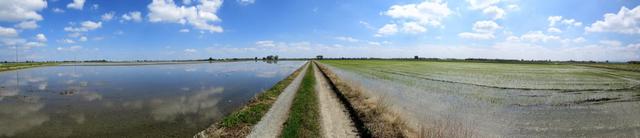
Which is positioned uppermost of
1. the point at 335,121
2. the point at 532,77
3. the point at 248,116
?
the point at 532,77

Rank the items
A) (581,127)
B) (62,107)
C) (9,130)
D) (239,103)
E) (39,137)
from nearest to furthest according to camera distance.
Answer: (39,137) → (9,130) → (581,127) → (62,107) → (239,103)

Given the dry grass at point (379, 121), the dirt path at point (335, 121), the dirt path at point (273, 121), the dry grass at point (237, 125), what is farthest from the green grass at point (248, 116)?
the dry grass at point (379, 121)

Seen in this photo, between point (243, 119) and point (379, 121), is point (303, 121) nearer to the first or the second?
point (243, 119)

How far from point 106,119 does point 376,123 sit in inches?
396

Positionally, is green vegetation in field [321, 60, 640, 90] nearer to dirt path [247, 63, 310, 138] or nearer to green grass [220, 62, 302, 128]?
dirt path [247, 63, 310, 138]

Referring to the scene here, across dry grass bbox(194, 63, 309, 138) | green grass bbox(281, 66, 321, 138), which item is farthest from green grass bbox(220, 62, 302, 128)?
green grass bbox(281, 66, 321, 138)

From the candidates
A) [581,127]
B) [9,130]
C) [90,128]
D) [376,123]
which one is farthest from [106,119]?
[581,127]

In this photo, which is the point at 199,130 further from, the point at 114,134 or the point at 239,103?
the point at 239,103

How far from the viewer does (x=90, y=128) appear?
38.4ft

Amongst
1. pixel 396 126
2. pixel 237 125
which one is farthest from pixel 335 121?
pixel 237 125

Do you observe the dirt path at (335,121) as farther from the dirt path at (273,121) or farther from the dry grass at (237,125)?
the dry grass at (237,125)

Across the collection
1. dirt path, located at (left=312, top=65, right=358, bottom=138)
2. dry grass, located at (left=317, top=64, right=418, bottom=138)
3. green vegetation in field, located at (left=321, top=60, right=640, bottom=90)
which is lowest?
dirt path, located at (left=312, top=65, right=358, bottom=138)

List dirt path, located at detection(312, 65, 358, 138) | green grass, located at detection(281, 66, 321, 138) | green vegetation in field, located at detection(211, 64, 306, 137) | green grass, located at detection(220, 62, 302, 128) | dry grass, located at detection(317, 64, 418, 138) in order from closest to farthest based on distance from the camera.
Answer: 1. dry grass, located at detection(317, 64, 418, 138)
2. green grass, located at detection(281, 66, 321, 138)
3. dirt path, located at detection(312, 65, 358, 138)
4. green vegetation in field, located at detection(211, 64, 306, 137)
5. green grass, located at detection(220, 62, 302, 128)

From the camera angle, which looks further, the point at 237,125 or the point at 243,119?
the point at 243,119
